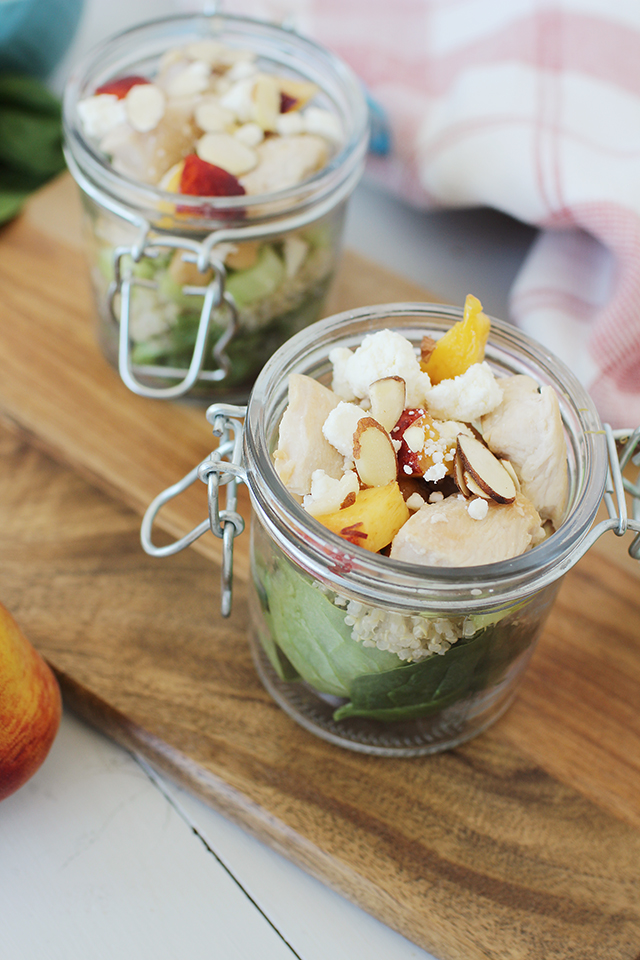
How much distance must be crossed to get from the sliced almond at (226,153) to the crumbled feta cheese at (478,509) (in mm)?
410

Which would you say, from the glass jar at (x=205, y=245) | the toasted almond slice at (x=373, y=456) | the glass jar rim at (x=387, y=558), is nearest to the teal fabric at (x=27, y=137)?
the glass jar at (x=205, y=245)

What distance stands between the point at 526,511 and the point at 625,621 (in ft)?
0.89

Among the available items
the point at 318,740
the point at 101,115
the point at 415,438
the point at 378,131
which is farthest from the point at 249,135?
the point at 318,740

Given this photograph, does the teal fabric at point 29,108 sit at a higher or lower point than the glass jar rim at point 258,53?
lower

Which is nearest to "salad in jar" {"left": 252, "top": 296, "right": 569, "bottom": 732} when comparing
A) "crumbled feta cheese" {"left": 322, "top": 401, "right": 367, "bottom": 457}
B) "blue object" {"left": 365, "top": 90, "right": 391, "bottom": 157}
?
"crumbled feta cheese" {"left": 322, "top": 401, "right": 367, "bottom": 457}

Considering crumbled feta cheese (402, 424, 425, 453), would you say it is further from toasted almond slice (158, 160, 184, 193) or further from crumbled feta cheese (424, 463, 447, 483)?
toasted almond slice (158, 160, 184, 193)

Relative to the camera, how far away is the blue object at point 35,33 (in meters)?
0.98

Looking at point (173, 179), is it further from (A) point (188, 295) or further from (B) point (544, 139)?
(B) point (544, 139)

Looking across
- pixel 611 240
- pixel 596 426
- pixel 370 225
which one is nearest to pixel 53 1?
pixel 370 225

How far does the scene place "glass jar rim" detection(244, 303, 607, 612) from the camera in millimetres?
479

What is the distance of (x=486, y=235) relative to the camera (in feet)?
3.48

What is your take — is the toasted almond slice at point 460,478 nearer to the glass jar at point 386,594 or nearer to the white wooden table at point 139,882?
the glass jar at point 386,594

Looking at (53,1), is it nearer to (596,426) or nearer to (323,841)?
(596,426)

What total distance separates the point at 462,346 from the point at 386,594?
0.59 ft
